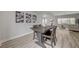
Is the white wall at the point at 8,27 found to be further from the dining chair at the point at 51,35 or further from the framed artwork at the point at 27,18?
the dining chair at the point at 51,35

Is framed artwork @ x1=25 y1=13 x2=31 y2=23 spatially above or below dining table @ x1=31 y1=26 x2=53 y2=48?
above

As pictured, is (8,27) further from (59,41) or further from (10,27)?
(59,41)

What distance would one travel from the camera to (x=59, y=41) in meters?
→ 2.08

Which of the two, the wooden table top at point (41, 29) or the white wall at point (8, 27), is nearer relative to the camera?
the white wall at point (8, 27)

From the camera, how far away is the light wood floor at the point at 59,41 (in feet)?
6.73

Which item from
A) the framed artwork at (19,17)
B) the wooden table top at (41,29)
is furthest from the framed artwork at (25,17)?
the wooden table top at (41,29)

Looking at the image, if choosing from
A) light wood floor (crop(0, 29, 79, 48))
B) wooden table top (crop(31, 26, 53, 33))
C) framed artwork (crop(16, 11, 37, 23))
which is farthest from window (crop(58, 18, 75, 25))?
framed artwork (crop(16, 11, 37, 23))

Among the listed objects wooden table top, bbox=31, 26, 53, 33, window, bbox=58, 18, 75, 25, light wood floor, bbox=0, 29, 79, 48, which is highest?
window, bbox=58, 18, 75, 25

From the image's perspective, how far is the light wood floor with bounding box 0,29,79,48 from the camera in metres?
2.05

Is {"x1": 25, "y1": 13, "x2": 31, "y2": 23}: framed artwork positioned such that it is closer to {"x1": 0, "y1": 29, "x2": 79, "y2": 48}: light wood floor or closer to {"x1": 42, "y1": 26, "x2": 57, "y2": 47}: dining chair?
{"x1": 0, "y1": 29, "x2": 79, "y2": 48}: light wood floor
